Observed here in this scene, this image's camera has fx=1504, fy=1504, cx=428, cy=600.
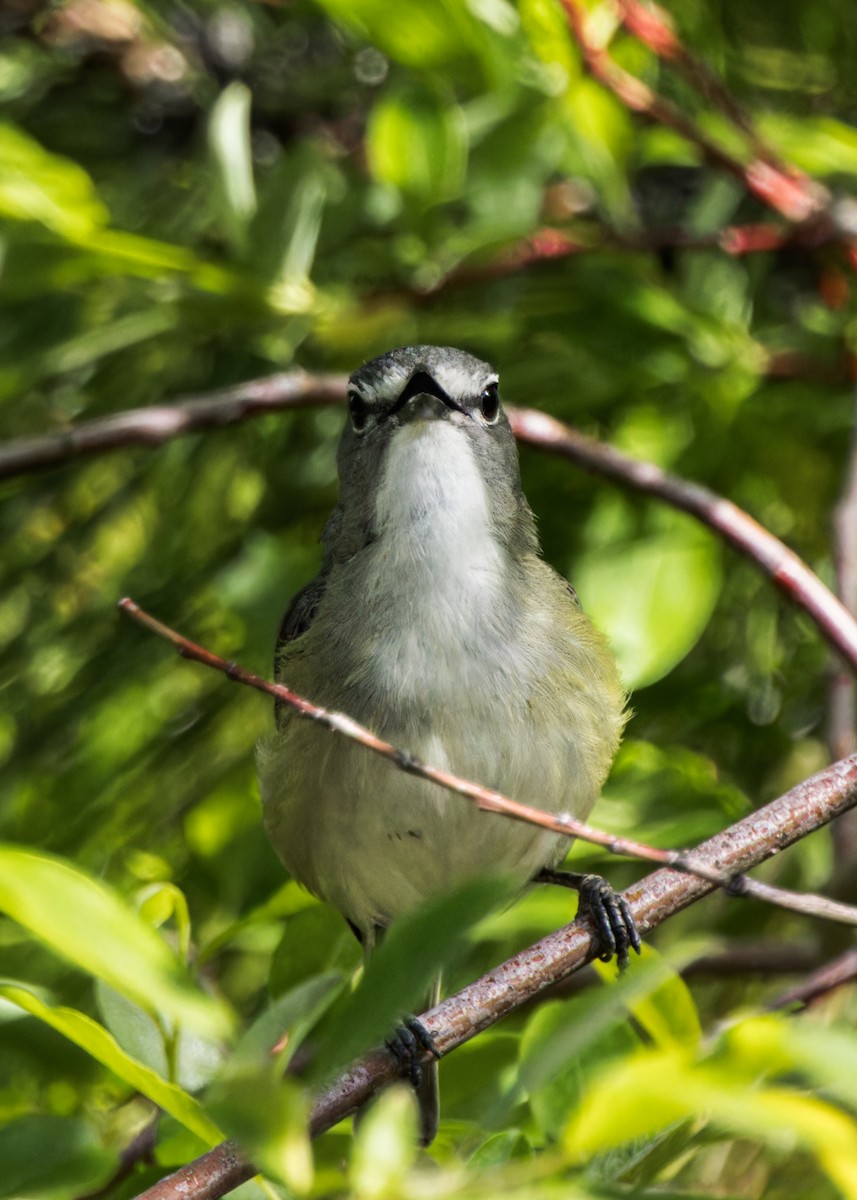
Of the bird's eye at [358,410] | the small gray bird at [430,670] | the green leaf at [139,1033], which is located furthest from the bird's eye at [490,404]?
the green leaf at [139,1033]

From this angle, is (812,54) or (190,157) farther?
(190,157)

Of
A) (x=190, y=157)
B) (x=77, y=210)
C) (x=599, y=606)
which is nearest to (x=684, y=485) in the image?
(x=599, y=606)

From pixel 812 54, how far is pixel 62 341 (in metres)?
1.92

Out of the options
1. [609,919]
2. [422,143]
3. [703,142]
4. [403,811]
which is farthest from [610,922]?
[703,142]

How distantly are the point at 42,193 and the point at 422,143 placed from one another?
701 millimetres

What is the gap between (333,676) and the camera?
8.67 ft

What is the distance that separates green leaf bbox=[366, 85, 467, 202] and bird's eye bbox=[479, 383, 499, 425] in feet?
1.23

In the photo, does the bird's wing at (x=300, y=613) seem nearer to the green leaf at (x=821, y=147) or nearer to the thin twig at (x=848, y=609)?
the thin twig at (x=848, y=609)

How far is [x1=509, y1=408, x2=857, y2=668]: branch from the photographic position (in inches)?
105

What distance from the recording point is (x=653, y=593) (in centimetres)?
286

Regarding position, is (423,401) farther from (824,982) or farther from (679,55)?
(824,982)

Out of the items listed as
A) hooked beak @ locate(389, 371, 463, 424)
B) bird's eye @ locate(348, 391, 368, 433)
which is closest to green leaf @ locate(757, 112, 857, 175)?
hooked beak @ locate(389, 371, 463, 424)

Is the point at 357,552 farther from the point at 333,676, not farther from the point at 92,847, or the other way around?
the point at 92,847

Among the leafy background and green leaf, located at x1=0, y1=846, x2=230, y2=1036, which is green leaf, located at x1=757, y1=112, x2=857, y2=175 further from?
green leaf, located at x1=0, y1=846, x2=230, y2=1036
